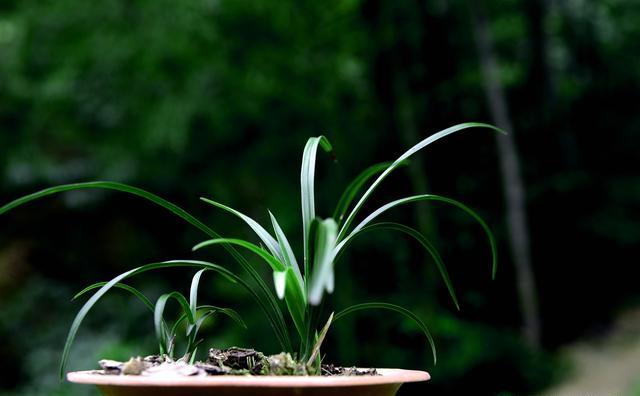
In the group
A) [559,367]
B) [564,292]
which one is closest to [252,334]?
[559,367]

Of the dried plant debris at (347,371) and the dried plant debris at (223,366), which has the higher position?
the dried plant debris at (223,366)

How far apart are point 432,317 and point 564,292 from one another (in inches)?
62.1

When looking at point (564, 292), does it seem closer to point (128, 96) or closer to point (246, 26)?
point (246, 26)

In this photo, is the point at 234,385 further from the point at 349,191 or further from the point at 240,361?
the point at 349,191

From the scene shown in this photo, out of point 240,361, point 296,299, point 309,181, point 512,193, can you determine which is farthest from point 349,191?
point 512,193

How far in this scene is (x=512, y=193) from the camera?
6.04 m

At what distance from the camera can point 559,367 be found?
5719 millimetres

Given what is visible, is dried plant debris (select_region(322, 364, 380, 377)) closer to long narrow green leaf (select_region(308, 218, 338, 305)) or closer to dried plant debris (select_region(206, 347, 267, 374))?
dried plant debris (select_region(206, 347, 267, 374))

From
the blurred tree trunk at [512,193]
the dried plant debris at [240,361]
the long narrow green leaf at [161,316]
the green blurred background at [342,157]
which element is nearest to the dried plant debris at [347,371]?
the dried plant debris at [240,361]

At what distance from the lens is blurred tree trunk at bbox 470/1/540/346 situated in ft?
19.5

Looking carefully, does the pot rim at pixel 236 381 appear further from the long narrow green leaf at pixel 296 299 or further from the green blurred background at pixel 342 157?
the green blurred background at pixel 342 157

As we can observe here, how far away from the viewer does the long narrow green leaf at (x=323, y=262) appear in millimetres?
769

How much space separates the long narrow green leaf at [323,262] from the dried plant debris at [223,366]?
0.59 feet

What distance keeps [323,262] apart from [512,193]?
216 inches
